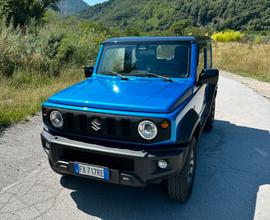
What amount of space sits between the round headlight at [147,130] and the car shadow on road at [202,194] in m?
0.95

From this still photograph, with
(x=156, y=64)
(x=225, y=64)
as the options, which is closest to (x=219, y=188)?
(x=156, y=64)

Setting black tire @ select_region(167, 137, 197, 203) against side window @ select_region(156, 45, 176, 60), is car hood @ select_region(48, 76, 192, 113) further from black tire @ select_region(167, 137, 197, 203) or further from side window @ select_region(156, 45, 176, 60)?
black tire @ select_region(167, 137, 197, 203)

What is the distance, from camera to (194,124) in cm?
346

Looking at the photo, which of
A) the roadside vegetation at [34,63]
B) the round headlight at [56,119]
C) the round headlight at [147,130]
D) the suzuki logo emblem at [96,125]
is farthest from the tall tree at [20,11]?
the round headlight at [147,130]

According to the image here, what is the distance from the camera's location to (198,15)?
10275cm

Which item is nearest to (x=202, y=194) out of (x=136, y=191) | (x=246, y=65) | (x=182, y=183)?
(x=182, y=183)

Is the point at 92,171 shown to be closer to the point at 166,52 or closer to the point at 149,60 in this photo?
the point at 149,60

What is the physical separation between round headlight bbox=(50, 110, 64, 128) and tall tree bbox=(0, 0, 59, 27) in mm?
12952

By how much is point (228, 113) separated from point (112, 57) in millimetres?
4375

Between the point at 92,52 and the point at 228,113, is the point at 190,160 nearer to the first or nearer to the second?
the point at 228,113

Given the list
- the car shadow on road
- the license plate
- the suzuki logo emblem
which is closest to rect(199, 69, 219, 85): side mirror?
the car shadow on road

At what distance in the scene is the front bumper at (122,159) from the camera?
296 centimetres

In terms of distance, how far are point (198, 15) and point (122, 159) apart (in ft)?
351

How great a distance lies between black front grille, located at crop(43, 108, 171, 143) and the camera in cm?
300
